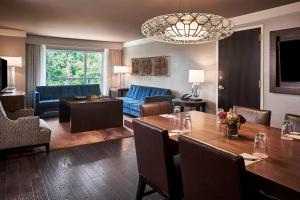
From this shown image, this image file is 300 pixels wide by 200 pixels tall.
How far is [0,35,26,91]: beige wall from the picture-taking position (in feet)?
20.5

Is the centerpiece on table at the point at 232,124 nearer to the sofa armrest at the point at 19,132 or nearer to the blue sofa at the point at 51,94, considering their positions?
the sofa armrest at the point at 19,132

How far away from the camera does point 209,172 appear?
1277 mm

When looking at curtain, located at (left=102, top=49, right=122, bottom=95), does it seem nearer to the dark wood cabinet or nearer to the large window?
the large window

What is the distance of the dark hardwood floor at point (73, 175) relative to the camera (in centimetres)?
249

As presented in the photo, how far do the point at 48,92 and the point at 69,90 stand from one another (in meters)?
0.64

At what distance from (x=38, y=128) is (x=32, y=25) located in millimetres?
3154

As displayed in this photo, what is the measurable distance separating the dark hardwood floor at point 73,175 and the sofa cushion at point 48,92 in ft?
11.4

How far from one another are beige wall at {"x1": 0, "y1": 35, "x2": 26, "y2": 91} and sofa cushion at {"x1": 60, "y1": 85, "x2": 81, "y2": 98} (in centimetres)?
106

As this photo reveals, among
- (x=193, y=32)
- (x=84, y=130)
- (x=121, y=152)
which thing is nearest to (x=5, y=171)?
(x=121, y=152)

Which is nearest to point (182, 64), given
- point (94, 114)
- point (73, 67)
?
point (94, 114)

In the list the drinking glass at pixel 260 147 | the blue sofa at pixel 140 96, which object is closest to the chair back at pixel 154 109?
the drinking glass at pixel 260 147

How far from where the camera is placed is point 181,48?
5926mm

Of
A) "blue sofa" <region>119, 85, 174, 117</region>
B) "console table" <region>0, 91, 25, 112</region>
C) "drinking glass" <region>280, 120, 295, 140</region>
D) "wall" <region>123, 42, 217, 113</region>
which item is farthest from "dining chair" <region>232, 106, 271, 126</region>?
"console table" <region>0, 91, 25, 112</region>

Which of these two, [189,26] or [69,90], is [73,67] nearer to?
[69,90]
